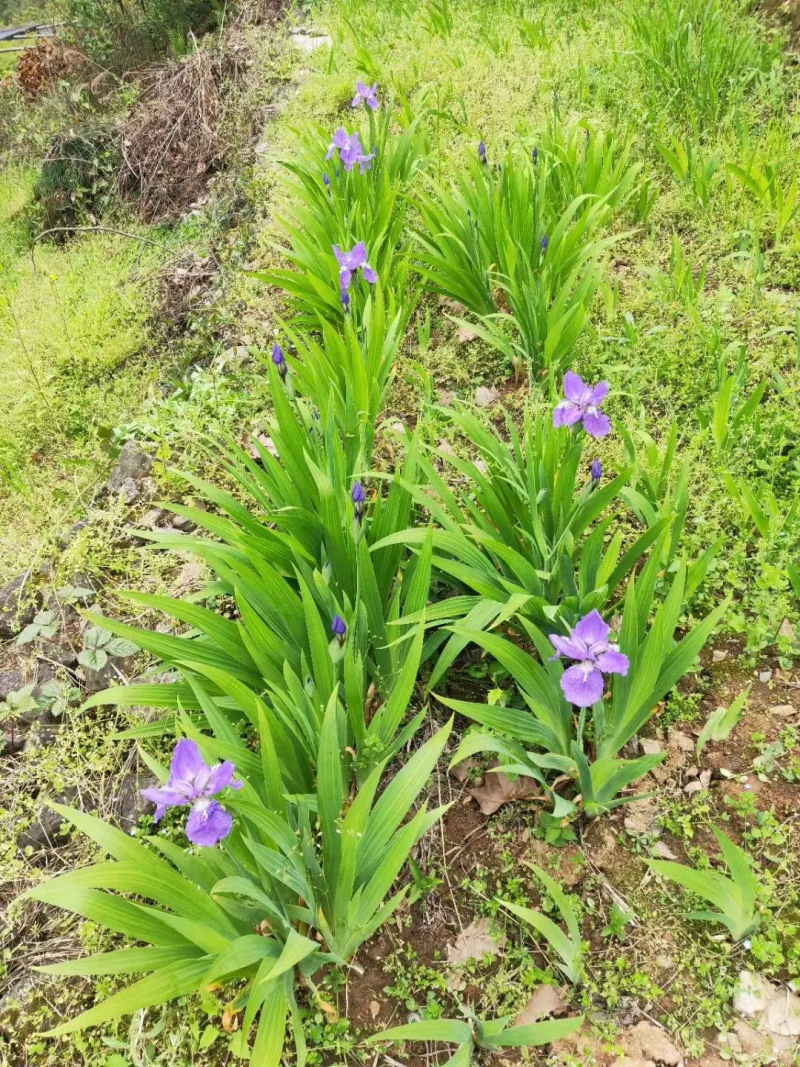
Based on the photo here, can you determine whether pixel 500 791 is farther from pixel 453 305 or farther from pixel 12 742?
pixel 453 305

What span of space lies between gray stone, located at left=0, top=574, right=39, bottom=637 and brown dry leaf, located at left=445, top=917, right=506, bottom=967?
176 centimetres

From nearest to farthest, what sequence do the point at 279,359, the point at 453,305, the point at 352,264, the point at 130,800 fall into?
the point at 130,800, the point at 279,359, the point at 352,264, the point at 453,305

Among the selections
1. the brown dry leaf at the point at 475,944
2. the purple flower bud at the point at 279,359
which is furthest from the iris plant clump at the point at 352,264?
the brown dry leaf at the point at 475,944

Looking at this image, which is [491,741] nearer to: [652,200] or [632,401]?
[632,401]

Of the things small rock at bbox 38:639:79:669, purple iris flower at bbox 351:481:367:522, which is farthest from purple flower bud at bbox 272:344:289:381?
small rock at bbox 38:639:79:669

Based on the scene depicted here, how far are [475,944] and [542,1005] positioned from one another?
0.16 meters

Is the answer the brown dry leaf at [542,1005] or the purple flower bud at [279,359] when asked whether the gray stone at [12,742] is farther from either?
the brown dry leaf at [542,1005]

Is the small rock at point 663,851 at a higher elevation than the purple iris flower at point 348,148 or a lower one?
lower

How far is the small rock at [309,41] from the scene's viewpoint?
536cm

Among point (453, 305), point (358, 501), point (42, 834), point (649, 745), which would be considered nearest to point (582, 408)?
point (358, 501)

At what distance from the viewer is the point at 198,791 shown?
100 cm

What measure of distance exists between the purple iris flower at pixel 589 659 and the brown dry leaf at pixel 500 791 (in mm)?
436

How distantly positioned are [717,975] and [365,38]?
18.9 feet

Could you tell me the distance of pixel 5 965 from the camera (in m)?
1.48
